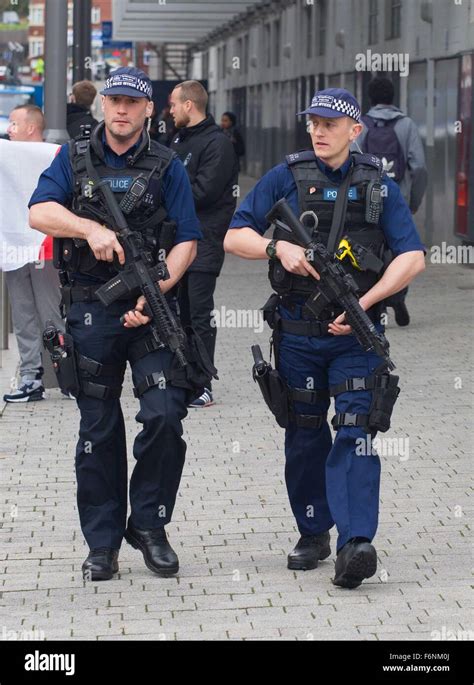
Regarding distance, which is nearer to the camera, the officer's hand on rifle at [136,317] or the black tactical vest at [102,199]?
the officer's hand on rifle at [136,317]

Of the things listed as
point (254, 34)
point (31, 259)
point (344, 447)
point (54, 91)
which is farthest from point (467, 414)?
point (254, 34)

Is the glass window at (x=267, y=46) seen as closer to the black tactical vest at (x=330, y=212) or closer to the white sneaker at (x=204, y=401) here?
the white sneaker at (x=204, y=401)

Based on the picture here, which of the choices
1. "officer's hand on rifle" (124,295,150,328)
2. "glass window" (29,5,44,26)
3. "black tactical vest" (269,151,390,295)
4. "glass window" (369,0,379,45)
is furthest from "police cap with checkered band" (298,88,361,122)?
"glass window" (29,5,44,26)

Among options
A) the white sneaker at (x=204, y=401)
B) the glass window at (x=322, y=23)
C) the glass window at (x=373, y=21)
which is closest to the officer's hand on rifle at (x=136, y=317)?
the white sneaker at (x=204, y=401)

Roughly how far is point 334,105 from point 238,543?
190cm

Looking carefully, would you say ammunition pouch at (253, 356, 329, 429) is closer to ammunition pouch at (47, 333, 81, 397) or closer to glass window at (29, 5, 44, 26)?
ammunition pouch at (47, 333, 81, 397)

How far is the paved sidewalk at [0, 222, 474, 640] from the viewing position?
5160 mm

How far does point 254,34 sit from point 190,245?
35997mm

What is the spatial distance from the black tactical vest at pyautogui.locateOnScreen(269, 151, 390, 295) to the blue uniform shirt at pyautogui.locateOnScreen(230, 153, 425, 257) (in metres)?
0.03

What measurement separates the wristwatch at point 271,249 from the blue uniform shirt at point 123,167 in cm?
33

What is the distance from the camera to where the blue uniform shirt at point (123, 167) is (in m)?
5.75

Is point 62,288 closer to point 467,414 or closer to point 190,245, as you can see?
point 190,245

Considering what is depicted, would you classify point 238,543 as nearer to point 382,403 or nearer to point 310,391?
point 310,391

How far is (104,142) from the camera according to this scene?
19.0ft
